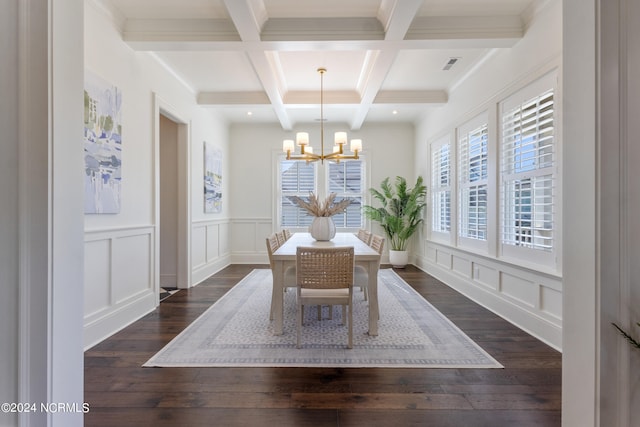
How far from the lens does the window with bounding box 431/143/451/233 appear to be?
484 cm

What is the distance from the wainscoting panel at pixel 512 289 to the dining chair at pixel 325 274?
1.66m

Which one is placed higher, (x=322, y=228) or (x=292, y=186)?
(x=292, y=186)

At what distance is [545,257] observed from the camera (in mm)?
2693

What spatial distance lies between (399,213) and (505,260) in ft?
9.41

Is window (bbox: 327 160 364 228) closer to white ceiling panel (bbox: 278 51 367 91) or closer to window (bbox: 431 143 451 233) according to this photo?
window (bbox: 431 143 451 233)

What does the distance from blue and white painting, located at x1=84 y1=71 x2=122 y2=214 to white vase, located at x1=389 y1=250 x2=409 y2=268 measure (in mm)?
4482

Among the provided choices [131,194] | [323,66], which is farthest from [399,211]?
[131,194]

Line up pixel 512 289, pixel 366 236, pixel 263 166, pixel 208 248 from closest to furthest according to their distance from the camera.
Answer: pixel 512 289
pixel 366 236
pixel 208 248
pixel 263 166

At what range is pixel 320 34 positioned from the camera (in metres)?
2.91

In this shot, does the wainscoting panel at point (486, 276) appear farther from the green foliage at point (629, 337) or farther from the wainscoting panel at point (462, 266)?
the green foliage at point (629, 337)

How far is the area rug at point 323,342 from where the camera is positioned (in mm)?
2281

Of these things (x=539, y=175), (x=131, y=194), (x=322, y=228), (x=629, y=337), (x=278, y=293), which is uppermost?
(x=539, y=175)

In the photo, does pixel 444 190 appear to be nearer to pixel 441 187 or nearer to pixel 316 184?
pixel 441 187

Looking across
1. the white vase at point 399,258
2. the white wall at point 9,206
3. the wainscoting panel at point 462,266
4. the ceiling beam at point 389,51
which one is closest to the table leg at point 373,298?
the wainscoting panel at point 462,266
